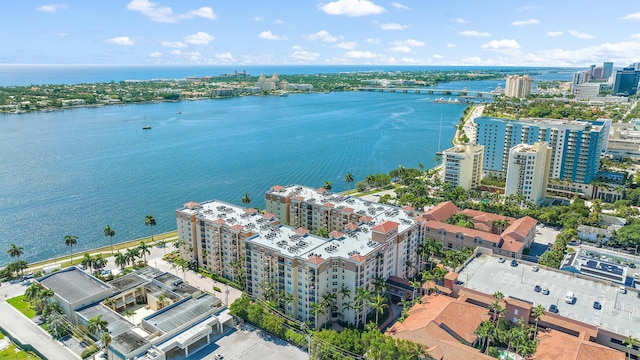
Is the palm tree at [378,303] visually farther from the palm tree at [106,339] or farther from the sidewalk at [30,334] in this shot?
the sidewalk at [30,334]

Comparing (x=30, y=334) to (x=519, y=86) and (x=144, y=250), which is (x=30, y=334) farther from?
(x=519, y=86)

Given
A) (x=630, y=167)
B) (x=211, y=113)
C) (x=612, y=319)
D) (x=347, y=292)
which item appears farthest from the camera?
(x=211, y=113)

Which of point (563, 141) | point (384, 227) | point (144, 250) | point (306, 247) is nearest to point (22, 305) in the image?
Answer: point (144, 250)

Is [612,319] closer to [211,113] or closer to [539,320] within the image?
[539,320]

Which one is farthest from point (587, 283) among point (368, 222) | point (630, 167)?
point (630, 167)

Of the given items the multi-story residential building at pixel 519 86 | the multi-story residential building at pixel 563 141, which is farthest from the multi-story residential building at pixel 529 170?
the multi-story residential building at pixel 519 86

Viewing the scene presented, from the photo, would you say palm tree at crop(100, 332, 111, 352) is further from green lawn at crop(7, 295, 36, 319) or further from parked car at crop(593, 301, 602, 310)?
parked car at crop(593, 301, 602, 310)
